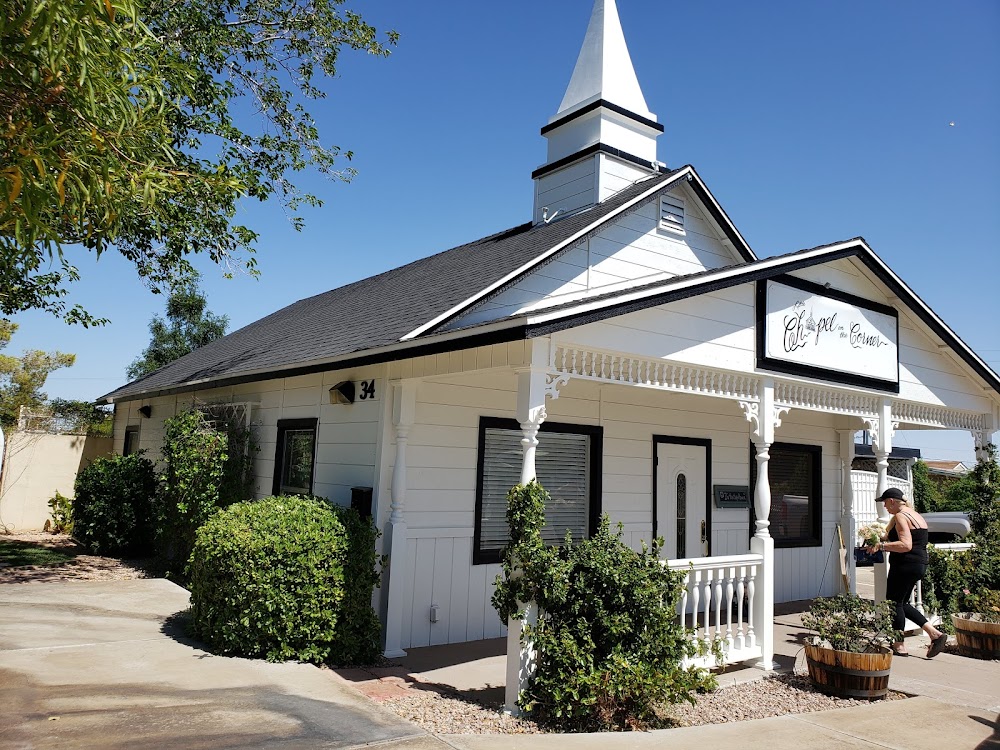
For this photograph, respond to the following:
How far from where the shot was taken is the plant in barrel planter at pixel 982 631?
8164 millimetres

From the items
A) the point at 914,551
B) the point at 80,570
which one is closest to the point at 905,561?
the point at 914,551

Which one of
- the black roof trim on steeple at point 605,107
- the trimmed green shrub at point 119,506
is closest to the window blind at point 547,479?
the black roof trim on steeple at point 605,107

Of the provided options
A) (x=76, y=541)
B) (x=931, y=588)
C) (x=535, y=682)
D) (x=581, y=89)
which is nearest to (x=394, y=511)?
(x=535, y=682)

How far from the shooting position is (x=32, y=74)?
4.08m

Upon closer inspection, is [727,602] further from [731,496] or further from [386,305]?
[386,305]

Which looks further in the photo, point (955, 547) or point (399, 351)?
point (955, 547)

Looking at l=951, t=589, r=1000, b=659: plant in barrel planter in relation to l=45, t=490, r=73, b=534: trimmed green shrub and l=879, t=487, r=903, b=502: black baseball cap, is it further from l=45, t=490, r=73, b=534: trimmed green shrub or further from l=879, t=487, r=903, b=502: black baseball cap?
l=45, t=490, r=73, b=534: trimmed green shrub

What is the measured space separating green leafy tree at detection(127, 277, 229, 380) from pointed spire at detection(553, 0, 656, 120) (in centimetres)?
2069

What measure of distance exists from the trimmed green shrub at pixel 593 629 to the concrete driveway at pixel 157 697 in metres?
1.12

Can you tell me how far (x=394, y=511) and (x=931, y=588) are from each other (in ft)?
23.1

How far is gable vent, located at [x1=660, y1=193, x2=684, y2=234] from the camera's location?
426 inches

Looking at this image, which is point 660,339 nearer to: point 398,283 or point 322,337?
point 322,337

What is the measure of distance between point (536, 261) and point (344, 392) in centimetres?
277

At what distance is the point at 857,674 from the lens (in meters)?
6.38
